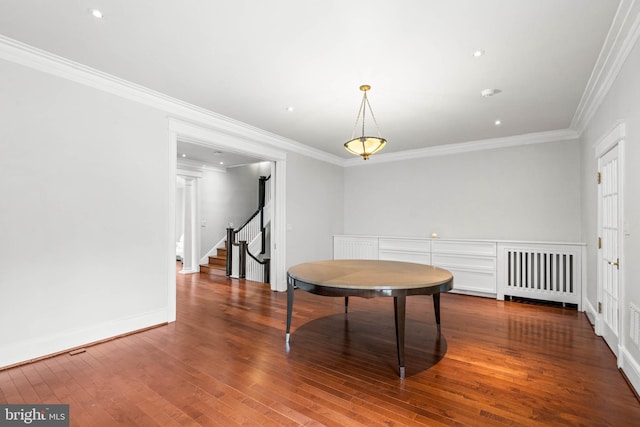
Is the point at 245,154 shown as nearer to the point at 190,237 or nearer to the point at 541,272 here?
the point at 190,237

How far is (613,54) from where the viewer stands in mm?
2518

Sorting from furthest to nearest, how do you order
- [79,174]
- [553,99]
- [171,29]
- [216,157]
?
[216,157], [553,99], [79,174], [171,29]

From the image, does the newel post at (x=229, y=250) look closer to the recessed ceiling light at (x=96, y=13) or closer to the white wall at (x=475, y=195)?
the white wall at (x=475, y=195)

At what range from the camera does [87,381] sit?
92.0 inches

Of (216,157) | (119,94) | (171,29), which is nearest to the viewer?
(171,29)

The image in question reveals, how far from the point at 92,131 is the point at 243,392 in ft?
9.52

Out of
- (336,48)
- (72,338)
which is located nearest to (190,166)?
(72,338)

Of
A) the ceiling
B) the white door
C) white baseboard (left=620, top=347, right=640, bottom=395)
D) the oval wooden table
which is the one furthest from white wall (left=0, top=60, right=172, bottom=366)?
the white door

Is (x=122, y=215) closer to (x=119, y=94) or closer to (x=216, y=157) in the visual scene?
(x=119, y=94)

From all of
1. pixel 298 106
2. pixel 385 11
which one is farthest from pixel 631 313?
pixel 298 106

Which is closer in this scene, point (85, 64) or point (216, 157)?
point (85, 64)

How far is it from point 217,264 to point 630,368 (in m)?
7.06

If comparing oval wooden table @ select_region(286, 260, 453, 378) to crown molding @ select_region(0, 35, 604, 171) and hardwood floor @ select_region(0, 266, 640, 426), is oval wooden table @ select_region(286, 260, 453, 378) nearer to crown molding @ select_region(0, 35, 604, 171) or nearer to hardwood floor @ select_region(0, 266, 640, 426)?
hardwood floor @ select_region(0, 266, 640, 426)

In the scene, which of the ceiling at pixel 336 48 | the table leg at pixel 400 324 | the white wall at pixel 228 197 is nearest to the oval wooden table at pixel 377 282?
the table leg at pixel 400 324
